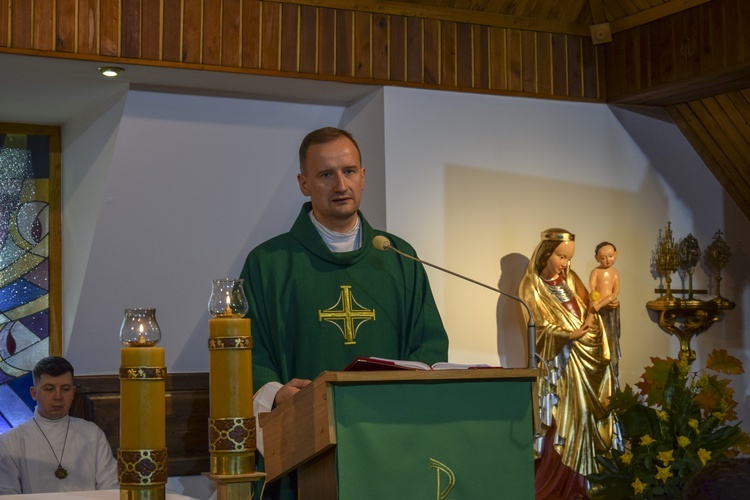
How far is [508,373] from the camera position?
2.50 metres

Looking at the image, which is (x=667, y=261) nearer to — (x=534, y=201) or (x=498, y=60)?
(x=534, y=201)

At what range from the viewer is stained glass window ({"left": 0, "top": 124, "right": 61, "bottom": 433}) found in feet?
20.2

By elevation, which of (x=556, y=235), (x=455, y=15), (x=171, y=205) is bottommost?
(x=556, y=235)

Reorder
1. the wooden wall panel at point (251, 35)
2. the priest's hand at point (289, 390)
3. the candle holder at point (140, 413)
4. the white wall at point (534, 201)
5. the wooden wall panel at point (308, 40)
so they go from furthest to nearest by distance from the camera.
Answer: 1. the white wall at point (534, 201)
2. the wooden wall panel at point (308, 40)
3. the wooden wall panel at point (251, 35)
4. the priest's hand at point (289, 390)
5. the candle holder at point (140, 413)

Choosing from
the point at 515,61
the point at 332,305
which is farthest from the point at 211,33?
the point at 332,305

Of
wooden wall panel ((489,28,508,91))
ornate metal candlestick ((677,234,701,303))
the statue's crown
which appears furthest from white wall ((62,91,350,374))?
ornate metal candlestick ((677,234,701,303))

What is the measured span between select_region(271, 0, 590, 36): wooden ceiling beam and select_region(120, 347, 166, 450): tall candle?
13.9 ft

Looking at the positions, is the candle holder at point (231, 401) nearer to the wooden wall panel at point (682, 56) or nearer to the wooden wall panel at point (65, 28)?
the wooden wall panel at point (65, 28)

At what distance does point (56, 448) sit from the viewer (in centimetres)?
560

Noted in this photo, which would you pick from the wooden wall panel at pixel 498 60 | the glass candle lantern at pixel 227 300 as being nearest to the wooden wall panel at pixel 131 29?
the wooden wall panel at pixel 498 60

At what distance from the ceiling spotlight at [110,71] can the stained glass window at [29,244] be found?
115 centimetres

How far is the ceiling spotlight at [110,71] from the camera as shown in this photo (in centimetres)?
520

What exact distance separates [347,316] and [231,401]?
1.89 m

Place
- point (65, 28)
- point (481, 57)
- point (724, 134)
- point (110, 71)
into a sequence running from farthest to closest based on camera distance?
point (724, 134) → point (481, 57) → point (110, 71) → point (65, 28)
